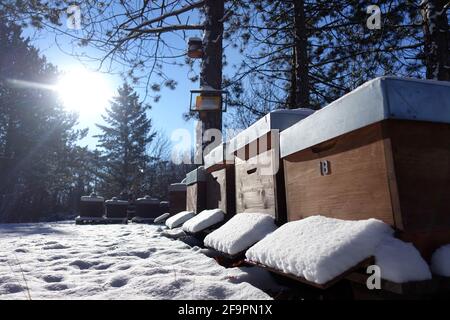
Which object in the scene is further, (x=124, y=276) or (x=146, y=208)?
(x=146, y=208)

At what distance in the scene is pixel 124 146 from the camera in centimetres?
2717

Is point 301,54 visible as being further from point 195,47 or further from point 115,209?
point 115,209

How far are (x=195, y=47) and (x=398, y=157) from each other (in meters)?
5.30

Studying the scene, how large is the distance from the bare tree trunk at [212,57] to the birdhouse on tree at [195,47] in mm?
96

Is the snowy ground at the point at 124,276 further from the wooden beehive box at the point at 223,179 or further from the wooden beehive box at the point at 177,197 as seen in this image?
the wooden beehive box at the point at 177,197

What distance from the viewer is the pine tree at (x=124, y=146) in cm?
2552

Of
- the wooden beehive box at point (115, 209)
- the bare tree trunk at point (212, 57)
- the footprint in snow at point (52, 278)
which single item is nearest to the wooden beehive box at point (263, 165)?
the footprint in snow at point (52, 278)

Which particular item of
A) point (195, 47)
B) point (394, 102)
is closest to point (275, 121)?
point (394, 102)

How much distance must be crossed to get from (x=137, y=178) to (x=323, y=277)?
25.7 metres

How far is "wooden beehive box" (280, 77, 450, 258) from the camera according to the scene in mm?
1229

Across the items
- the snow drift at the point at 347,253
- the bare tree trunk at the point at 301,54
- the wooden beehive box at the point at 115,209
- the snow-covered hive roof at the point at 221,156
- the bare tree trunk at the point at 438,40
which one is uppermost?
the bare tree trunk at the point at 301,54

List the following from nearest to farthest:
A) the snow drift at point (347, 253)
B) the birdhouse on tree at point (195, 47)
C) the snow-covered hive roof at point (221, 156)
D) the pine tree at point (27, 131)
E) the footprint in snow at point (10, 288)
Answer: the snow drift at point (347, 253)
the footprint in snow at point (10, 288)
the snow-covered hive roof at point (221, 156)
the birdhouse on tree at point (195, 47)
the pine tree at point (27, 131)

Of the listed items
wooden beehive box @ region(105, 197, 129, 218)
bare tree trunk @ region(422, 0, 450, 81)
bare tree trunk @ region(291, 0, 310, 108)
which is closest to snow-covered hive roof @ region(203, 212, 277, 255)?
bare tree trunk @ region(422, 0, 450, 81)
